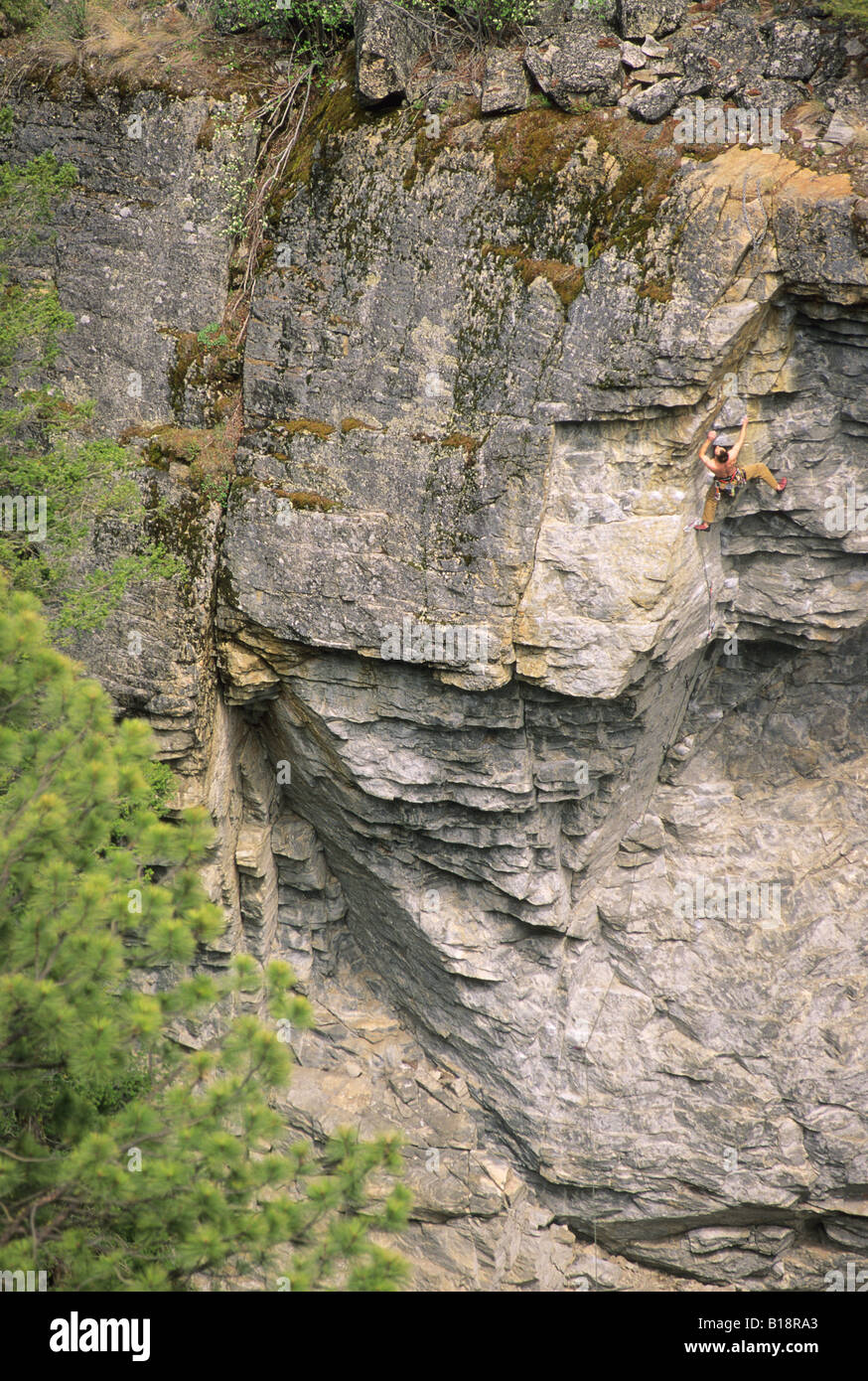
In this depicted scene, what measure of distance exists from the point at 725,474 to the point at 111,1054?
8.04 meters

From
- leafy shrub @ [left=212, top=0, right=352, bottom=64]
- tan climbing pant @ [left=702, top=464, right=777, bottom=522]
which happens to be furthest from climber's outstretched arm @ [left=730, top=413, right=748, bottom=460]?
leafy shrub @ [left=212, top=0, right=352, bottom=64]

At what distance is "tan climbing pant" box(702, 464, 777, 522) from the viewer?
428 inches

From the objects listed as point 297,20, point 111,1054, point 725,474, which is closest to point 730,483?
point 725,474

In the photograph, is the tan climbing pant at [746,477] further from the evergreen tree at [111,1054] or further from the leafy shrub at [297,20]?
the leafy shrub at [297,20]

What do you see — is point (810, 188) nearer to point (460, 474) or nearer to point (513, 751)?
point (460, 474)

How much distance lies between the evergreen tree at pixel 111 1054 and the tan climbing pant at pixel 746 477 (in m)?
6.48

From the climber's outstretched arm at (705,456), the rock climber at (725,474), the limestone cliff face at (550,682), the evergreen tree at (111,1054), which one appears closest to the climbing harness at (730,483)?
the rock climber at (725,474)

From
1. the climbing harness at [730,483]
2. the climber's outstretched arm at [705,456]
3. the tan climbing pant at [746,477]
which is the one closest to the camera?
the climber's outstretched arm at [705,456]

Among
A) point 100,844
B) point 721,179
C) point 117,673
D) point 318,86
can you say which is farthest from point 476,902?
point 318,86

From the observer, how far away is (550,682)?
36.1ft

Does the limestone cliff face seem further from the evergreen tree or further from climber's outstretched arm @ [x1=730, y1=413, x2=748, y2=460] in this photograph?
the evergreen tree

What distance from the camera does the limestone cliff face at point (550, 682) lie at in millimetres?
10242

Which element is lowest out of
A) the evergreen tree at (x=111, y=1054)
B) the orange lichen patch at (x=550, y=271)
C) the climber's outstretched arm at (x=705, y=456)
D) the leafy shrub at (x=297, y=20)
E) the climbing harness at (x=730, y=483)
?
the evergreen tree at (x=111, y=1054)

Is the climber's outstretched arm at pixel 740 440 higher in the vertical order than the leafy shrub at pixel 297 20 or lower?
lower
